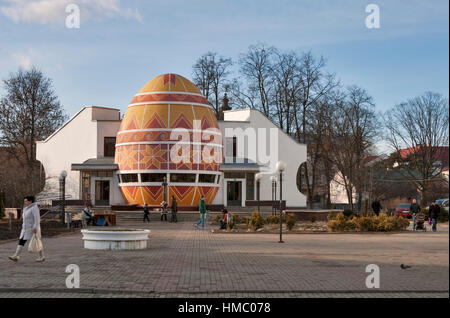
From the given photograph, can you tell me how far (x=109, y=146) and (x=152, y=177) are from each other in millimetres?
8615

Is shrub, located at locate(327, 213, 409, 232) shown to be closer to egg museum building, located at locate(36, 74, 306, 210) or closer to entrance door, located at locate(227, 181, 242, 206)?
egg museum building, located at locate(36, 74, 306, 210)

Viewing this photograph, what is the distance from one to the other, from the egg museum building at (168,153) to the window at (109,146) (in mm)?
91

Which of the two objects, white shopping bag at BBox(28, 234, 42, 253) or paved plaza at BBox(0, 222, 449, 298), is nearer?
paved plaza at BBox(0, 222, 449, 298)

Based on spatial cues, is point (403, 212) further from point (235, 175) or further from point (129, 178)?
point (129, 178)

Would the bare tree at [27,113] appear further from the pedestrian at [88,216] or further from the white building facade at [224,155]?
the pedestrian at [88,216]

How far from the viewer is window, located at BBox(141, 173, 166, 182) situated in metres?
49.8

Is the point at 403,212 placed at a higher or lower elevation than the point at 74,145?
lower

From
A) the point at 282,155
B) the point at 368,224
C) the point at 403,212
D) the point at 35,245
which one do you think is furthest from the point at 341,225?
the point at 282,155

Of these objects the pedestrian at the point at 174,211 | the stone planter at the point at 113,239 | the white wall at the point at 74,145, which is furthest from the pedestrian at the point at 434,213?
the white wall at the point at 74,145

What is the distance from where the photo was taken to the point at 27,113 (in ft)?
180

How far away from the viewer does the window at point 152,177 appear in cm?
4975

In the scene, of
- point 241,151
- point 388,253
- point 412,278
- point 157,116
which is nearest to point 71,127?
point 157,116

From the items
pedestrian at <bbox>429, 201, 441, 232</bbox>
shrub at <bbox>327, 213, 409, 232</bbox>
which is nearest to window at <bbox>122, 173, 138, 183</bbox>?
shrub at <bbox>327, 213, 409, 232</bbox>
